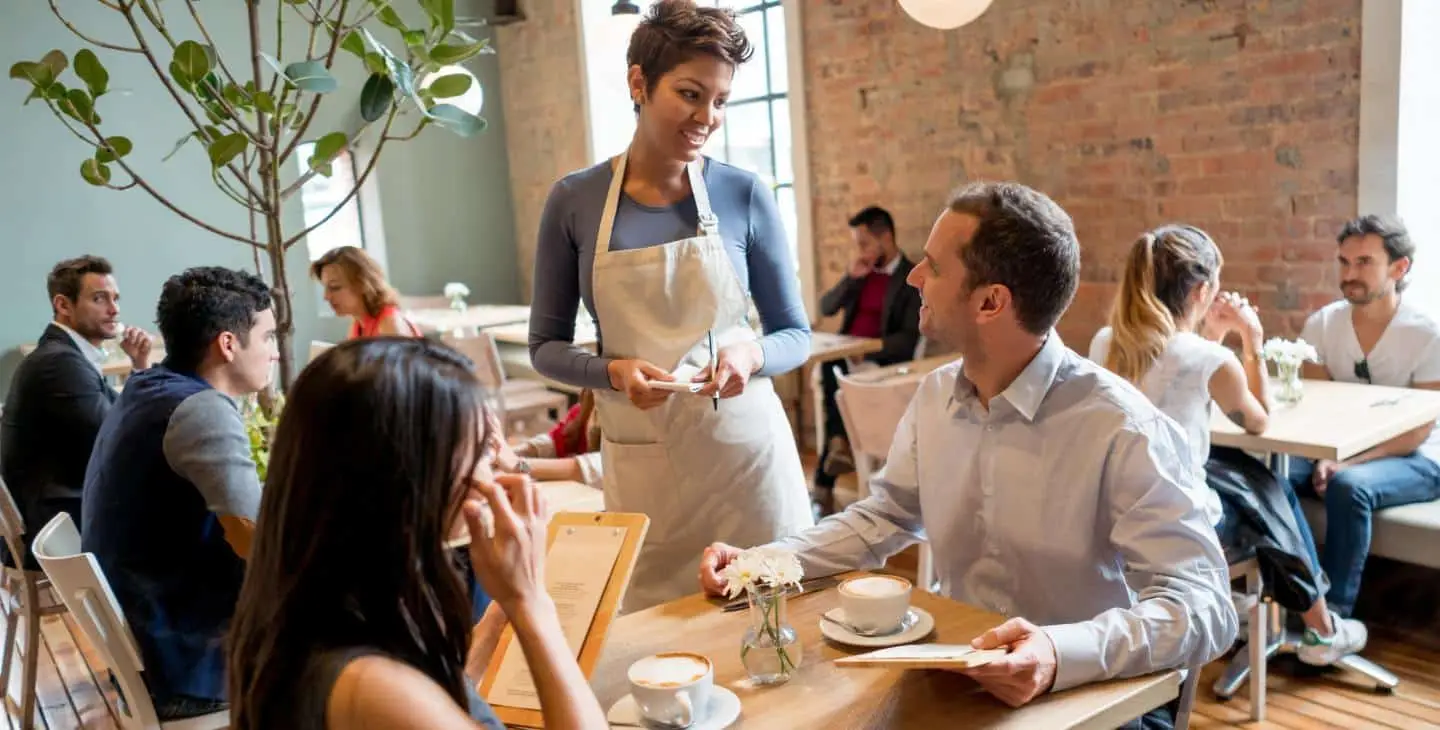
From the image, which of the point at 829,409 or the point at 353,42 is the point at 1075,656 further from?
the point at 829,409

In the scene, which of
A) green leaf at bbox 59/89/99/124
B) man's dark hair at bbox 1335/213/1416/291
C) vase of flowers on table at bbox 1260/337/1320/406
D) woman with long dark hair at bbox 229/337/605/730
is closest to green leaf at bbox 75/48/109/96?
green leaf at bbox 59/89/99/124

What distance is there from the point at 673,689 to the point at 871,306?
14.4ft

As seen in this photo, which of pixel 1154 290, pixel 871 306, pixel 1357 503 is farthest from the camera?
pixel 871 306

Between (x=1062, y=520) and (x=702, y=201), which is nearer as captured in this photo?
(x=1062, y=520)

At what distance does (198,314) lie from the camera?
232 cm

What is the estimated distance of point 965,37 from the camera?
5266 mm

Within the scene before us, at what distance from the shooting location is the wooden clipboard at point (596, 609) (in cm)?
141

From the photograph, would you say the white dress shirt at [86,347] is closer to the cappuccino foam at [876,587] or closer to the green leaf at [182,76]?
the green leaf at [182,76]

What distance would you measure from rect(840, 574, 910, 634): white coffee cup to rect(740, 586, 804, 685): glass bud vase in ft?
0.40

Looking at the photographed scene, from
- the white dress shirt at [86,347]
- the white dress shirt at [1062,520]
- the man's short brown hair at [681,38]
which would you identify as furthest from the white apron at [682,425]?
the white dress shirt at [86,347]

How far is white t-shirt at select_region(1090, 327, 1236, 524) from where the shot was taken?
3.01m

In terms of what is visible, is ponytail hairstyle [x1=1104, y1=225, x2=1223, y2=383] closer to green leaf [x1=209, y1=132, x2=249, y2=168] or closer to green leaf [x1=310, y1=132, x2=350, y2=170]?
green leaf [x1=310, y1=132, x2=350, y2=170]

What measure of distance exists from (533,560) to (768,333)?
1253mm

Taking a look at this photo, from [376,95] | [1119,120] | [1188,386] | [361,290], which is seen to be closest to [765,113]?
[1119,120]
